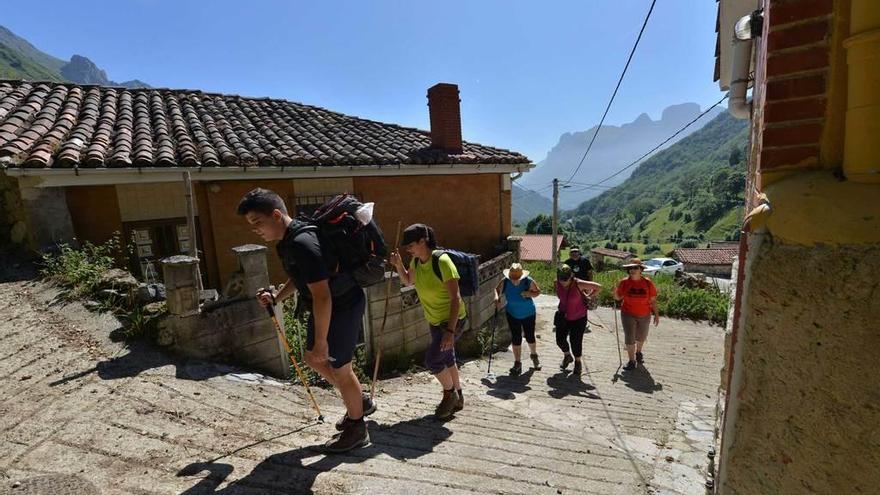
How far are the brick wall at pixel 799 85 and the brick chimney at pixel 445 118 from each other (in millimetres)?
9053

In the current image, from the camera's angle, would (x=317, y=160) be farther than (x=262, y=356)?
Yes

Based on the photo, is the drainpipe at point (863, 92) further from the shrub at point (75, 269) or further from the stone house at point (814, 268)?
the shrub at point (75, 269)

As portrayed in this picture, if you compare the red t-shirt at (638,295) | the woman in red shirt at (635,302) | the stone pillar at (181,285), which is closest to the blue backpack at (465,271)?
the stone pillar at (181,285)

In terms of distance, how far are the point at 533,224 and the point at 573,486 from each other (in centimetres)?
6791

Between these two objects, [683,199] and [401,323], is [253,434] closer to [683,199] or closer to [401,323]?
[401,323]

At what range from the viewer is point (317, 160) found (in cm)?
763

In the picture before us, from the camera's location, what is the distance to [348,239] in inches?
114

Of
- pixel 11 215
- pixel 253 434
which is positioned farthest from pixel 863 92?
pixel 11 215

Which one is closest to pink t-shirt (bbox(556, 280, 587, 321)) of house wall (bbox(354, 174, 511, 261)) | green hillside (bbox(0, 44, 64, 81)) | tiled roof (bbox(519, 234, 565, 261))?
house wall (bbox(354, 174, 511, 261))

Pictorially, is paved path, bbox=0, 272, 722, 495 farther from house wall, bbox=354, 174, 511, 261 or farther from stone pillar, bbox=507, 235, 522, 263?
stone pillar, bbox=507, 235, 522, 263

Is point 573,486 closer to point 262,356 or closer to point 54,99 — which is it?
point 262,356

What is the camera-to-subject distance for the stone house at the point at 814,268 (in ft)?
4.33

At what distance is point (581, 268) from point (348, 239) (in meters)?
4.40

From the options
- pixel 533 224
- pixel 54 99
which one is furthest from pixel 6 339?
pixel 533 224
